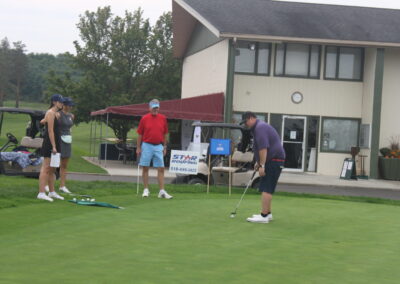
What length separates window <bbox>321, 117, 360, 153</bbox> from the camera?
92.5 feet

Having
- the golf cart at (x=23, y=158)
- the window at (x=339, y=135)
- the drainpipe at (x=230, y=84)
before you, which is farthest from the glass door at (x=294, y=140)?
the golf cart at (x=23, y=158)

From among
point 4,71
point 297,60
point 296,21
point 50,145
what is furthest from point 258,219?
point 4,71

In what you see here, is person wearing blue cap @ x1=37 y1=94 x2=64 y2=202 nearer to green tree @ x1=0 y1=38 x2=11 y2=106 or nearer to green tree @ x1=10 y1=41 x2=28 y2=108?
green tree @ x1=0 y1=38 x2=11 y2=106

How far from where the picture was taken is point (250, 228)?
29.0 feet

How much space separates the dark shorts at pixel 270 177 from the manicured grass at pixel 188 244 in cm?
49

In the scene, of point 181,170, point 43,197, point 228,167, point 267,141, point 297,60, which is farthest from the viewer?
point 297,60

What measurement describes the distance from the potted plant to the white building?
465 mm

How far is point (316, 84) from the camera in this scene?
28.0 metres

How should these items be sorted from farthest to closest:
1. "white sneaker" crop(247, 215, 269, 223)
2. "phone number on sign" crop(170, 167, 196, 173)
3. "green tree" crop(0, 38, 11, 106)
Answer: "green tree" crop(0, 38, 11, 106) < "phone number on sign" crop(170, 167, 196, 173) < "white sneaker" crop(247, 215, 269, 223)

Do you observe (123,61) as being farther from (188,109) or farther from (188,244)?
(188,244)

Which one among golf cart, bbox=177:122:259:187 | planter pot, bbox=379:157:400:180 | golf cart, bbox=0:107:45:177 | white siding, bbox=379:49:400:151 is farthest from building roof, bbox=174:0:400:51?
golf cart, bbox=0:107:45:177

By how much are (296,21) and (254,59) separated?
8.16 ft

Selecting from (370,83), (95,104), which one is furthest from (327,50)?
(95,104)

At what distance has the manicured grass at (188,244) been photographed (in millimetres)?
5758
